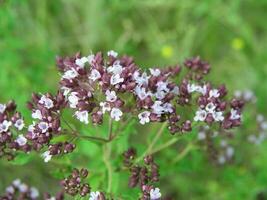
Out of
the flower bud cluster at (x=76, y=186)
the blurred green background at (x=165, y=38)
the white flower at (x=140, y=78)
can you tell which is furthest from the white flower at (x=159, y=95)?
the blurred green background at (x=165, y=38)

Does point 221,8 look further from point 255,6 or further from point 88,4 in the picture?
point 88,4

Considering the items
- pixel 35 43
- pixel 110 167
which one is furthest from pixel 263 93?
pixel 110 167

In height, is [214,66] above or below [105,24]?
below

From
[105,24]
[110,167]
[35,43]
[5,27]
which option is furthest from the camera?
[105,24]

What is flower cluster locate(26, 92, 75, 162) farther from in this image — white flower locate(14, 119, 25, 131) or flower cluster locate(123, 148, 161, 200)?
flower cluster locate(123, 148, 161, 200)

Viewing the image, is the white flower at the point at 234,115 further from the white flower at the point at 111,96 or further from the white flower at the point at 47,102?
the white flower at the point at 47,102

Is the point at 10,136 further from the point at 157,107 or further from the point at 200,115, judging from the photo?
the point at 200,115
